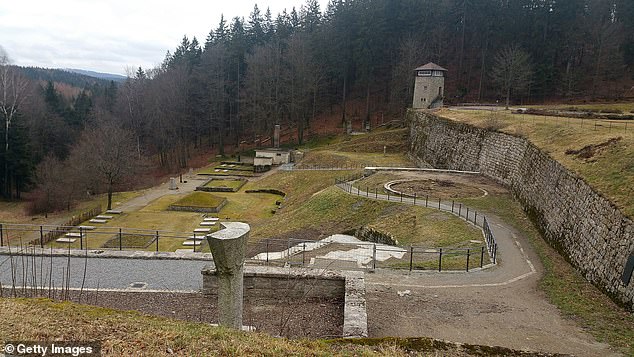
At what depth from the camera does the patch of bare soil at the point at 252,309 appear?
390 inches

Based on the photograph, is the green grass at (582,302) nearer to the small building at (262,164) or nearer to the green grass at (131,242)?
the green grass at (131,242)

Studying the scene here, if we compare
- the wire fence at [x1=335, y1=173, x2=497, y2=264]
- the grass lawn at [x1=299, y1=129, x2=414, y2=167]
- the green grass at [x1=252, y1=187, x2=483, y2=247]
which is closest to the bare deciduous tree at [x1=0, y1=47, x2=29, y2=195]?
the grass lawn at [x1=299, y1=129, x2=414, y2=167]

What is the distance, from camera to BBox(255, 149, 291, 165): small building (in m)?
49.5

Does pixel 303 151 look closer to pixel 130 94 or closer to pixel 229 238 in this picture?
pixel 130 94

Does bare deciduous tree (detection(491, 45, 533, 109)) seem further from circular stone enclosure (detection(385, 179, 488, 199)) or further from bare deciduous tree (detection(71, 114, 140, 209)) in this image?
bare deciduous tree (detection(71, 114, 140, 209))

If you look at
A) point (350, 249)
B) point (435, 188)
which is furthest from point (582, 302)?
point (435, 188)

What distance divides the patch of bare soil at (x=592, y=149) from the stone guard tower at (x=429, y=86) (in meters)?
31.9

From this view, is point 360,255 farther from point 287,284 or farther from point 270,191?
point 270,191

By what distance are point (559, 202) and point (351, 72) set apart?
175 ft

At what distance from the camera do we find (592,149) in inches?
743

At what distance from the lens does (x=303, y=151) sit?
165 feet

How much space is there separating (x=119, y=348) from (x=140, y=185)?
137 feet

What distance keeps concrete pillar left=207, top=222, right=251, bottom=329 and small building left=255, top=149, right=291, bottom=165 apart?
136 feet

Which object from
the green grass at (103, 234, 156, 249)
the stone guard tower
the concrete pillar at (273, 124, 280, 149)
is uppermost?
the stone guard tower
